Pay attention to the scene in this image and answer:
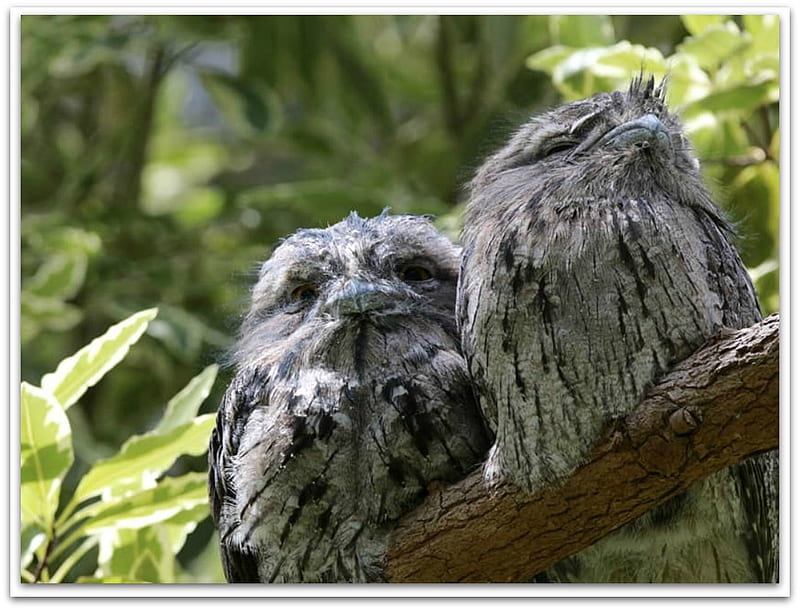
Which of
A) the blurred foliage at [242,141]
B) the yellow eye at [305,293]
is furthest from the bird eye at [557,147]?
the yellow eye at [305,293]

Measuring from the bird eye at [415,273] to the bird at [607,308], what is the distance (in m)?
0.32

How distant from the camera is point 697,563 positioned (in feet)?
8.69

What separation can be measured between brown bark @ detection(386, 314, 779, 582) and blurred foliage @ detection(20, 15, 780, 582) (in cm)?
83

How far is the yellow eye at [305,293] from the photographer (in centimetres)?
298

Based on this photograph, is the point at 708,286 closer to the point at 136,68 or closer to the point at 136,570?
the point at 136,570

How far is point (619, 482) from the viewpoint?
7.90 feet

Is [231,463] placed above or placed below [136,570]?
above

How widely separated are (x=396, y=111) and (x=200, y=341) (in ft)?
8.40

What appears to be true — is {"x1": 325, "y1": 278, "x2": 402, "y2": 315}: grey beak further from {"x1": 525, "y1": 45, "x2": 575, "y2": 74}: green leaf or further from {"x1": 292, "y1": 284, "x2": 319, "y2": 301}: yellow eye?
{"x1": 525, "y1": 45, "x2": 575, "y2": 74}: green leaf

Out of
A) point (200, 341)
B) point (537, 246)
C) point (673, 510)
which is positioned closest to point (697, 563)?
point (673, 510)

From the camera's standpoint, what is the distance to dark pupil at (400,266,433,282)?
2976 mm

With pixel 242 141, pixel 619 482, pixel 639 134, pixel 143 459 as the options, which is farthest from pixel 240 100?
pixel 619 482

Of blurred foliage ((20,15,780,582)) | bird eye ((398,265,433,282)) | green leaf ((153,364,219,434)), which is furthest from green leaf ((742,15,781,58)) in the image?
green leaf ((153,364,219,434))

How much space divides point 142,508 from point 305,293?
765mm
